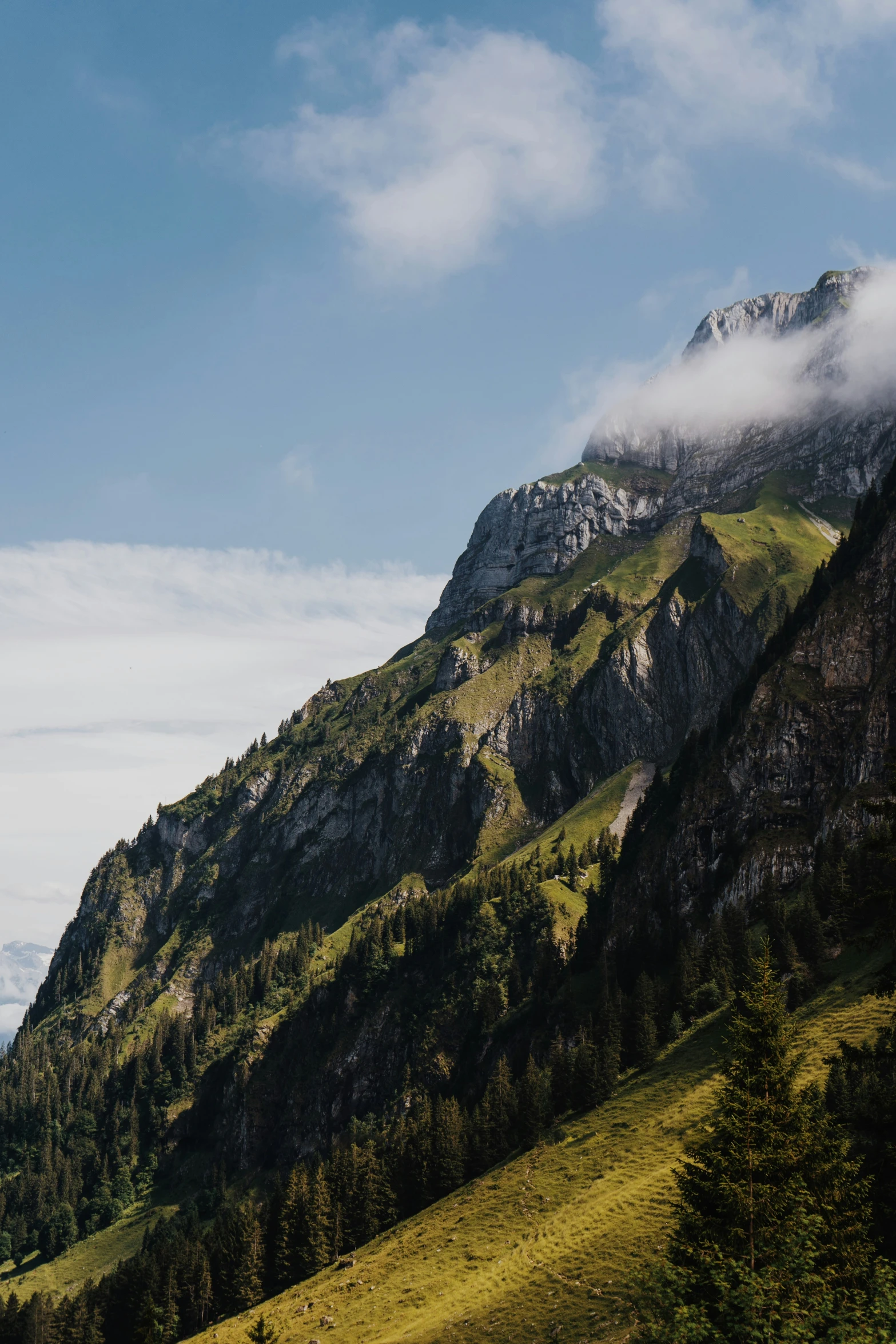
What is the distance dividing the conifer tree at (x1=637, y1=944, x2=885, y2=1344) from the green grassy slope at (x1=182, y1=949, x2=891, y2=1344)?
26926mm

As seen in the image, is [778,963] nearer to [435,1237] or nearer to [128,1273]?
[435,1237]

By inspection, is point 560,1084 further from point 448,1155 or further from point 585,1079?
point 448,1155

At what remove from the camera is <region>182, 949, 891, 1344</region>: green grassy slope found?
7412 cm

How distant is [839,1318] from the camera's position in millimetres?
27812

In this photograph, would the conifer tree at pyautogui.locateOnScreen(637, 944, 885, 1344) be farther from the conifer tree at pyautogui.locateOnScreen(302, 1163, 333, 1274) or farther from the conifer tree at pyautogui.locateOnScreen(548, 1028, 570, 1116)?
the conifer tree at pyautogui.locateOnScreen(302, 1163, 333, 1274)

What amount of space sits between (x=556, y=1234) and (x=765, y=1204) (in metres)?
59.3

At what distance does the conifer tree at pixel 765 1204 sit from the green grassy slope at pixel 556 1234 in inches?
1060

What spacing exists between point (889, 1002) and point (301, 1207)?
8741 cm

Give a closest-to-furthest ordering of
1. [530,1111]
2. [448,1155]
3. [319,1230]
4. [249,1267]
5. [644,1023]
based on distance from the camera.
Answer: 1. [319,1230]
2. [249,1267]
3. [530,1111]
4. [448,1155]
5. [644,1023]

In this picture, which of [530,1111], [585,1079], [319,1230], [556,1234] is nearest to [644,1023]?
[585,1079]

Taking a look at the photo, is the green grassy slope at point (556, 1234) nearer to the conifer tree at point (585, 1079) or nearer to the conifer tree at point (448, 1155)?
the conifer tree at point (585, 1079)

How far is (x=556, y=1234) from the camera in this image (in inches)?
3452

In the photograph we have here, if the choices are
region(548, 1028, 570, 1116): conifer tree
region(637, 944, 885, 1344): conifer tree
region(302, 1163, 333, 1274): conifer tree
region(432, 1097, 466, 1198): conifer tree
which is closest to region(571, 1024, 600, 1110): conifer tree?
region(548, 1028, 570, 1116): conifer tree

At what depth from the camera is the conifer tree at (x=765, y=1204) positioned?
3256 centimetres
